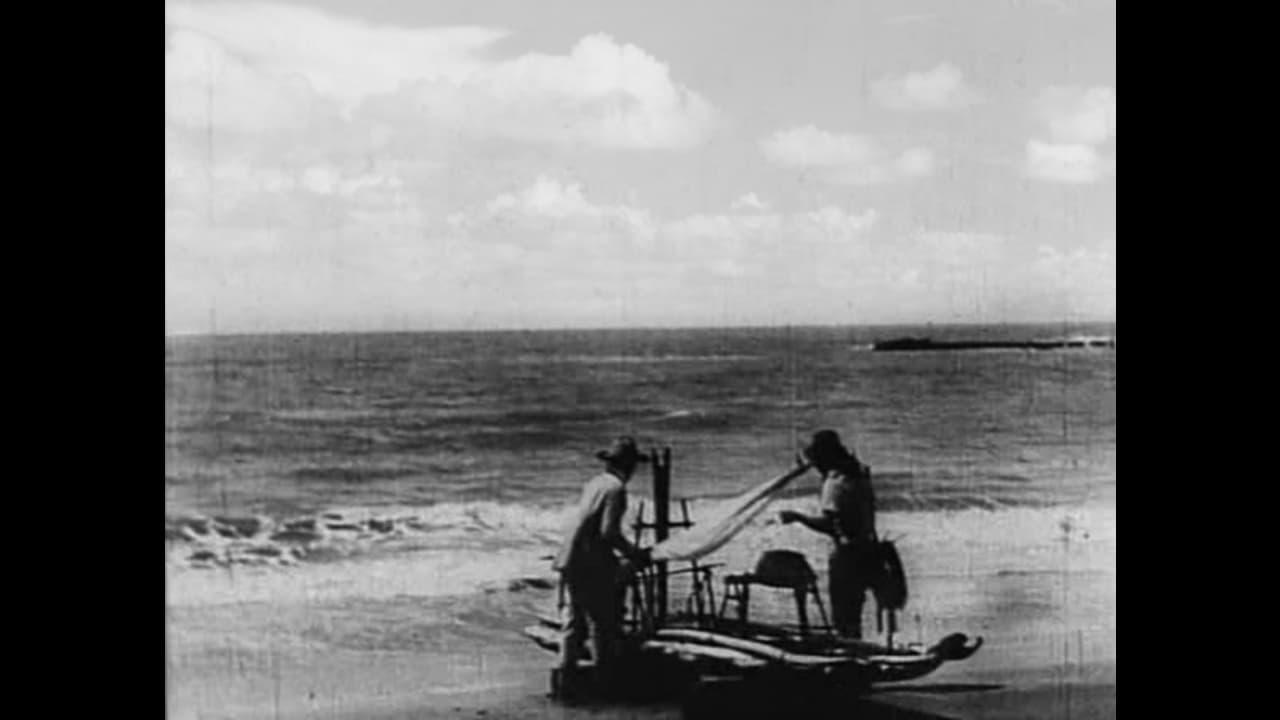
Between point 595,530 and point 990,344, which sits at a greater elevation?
point 990,344

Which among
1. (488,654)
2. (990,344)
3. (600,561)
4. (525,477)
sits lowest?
(488,654)

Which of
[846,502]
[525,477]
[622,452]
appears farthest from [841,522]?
[525,477]

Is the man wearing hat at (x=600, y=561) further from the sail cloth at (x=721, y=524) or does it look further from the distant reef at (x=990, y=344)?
the distant reef at (x=990, y=344)

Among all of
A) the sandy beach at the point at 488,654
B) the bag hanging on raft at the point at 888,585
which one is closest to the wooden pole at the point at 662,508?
the sandy beach at the point at 488,654

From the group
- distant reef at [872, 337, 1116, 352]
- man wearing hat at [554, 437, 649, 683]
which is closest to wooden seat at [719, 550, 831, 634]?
man wearing hat at [554, 437, 649, 683]

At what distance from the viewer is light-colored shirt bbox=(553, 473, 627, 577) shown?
207cm

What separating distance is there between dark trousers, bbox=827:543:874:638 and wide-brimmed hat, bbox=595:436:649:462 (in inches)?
10.5

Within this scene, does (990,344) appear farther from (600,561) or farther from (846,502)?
(600,561)

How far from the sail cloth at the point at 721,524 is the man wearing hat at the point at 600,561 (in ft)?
0.12

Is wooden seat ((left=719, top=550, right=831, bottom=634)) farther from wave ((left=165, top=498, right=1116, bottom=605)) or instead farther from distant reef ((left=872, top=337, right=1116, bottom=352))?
distant reef ((left=872, top=337, right=1116, bottom=352))

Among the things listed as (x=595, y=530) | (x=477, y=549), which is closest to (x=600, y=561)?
(x=595, y=530)

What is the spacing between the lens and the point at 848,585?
2098mm

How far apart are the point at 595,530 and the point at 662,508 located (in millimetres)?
85
